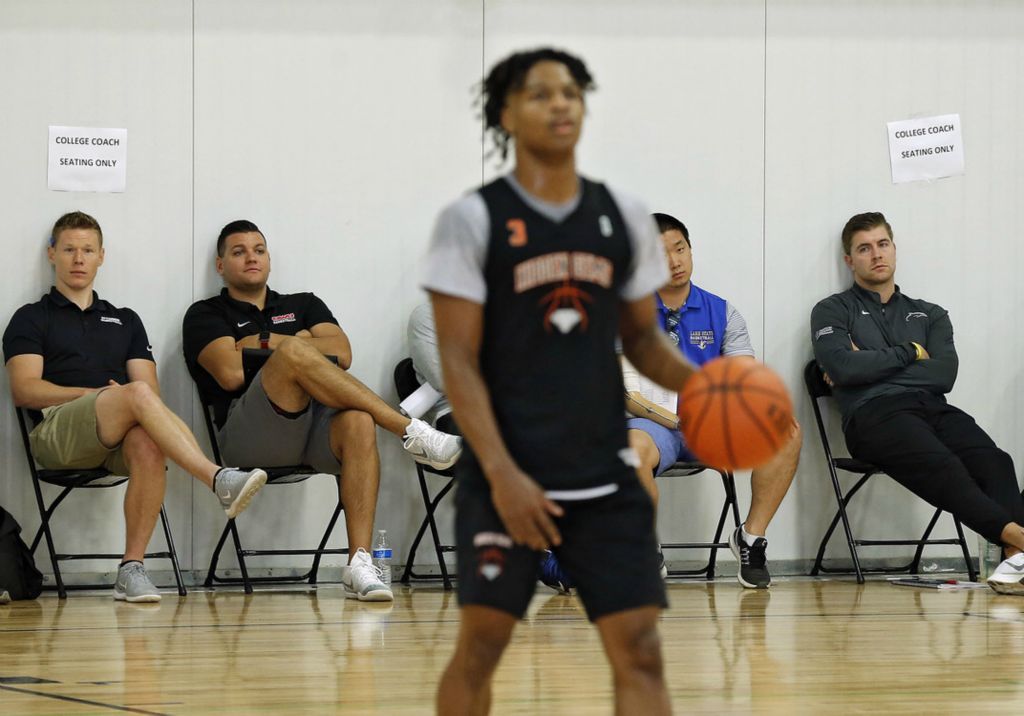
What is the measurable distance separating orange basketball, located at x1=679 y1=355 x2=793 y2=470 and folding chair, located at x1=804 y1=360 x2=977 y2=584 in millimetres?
3999

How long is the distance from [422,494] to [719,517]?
1491 mm

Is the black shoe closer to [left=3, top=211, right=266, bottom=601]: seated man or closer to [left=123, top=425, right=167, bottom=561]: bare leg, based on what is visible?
[left=3, top=211, right=266, bottom=601]: seated man

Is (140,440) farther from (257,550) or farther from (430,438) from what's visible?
(430,438)

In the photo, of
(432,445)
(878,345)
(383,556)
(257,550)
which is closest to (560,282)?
(432,445)

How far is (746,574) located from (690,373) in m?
3.74

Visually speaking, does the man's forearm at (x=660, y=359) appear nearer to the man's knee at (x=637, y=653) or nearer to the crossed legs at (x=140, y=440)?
the man's knee at (x=637, y=653)

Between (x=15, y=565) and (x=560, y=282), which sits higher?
(x=560, y=282)

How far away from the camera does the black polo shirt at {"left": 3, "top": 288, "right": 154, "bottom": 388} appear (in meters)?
5.70

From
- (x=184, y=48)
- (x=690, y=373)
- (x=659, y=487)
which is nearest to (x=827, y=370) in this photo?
(x=659, y=487)

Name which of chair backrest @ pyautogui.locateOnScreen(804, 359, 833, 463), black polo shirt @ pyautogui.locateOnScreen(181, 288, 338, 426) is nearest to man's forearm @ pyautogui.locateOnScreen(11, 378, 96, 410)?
black polo shirt @ pyautogui.locateOnScreen(181, 288, 338, 426)

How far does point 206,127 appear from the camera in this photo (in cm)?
620

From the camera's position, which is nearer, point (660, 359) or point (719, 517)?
point (660, 359)

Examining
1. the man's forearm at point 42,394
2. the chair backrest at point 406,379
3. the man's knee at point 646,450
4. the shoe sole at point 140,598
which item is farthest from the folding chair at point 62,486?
the man's knee at point 646,450

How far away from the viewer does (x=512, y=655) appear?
370cm
